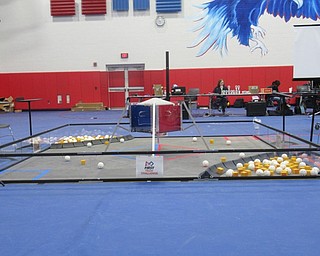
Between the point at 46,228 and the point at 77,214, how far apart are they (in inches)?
14.7

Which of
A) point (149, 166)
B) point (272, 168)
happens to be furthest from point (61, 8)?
point (272, 168)

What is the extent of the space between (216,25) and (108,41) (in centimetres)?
507

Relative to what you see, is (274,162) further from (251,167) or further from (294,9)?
(294,9)

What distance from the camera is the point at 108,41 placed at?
17.1 metres

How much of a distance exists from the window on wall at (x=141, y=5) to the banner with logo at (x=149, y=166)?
1351 centimetres

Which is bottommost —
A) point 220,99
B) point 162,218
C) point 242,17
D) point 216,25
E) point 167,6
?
point 162,218

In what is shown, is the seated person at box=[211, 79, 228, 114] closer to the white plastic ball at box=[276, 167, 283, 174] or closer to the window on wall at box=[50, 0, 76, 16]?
the window on wall at box=[50, 0, 76, 16]

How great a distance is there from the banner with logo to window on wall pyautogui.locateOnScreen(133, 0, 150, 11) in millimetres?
13511

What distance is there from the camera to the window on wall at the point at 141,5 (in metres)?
16.8

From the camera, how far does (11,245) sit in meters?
2.82

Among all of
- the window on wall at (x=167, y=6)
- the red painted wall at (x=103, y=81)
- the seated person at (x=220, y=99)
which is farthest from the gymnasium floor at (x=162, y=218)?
the window on wall at (x=167, y=6)

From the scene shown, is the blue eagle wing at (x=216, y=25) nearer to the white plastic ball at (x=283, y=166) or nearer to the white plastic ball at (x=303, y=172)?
the white plastic ball at (x=283, y=166)

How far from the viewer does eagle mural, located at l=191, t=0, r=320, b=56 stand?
53.5 ft

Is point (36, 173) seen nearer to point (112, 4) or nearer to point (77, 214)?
point (77, 214)
